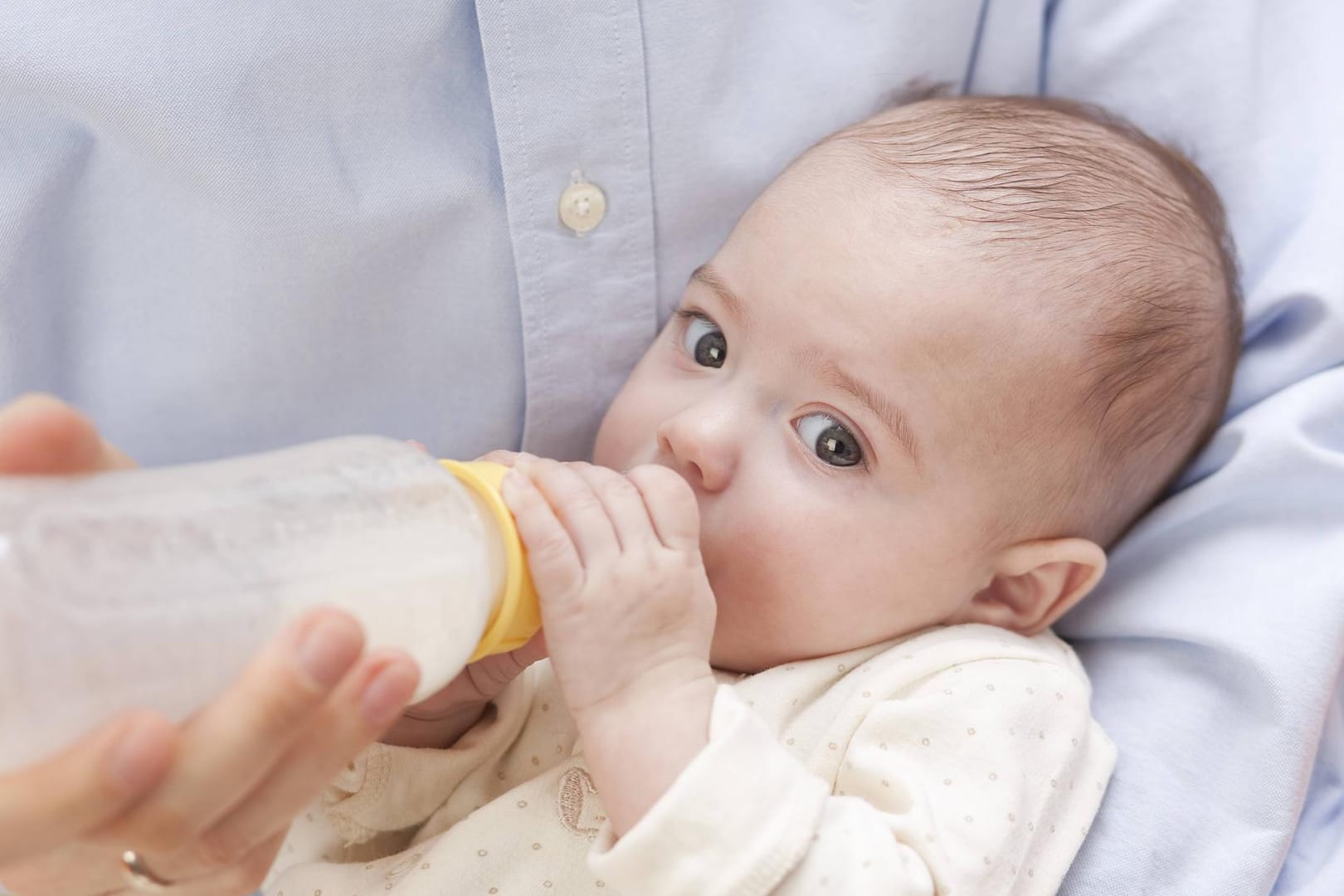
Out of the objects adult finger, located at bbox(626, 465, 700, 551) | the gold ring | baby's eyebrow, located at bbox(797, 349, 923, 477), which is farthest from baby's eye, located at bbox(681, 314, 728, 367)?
the gold ring

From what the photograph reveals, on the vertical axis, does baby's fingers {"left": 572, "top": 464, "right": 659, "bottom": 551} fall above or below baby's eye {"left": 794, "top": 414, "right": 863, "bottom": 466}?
above

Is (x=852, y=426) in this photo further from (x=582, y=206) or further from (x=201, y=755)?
(x=201, y=755)

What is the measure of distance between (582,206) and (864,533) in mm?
462

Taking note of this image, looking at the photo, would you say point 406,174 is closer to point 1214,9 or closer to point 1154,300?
point 1154,300

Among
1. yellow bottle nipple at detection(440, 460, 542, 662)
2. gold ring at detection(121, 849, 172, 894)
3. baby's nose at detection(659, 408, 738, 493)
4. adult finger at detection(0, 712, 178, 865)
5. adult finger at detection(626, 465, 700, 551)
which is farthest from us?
baby's nose at detection(659, 408, 738, 493)

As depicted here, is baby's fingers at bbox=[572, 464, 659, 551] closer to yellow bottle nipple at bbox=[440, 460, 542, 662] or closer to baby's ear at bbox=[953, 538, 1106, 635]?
yellow bottle nipple at bbox=[440, 460, 542, 662]

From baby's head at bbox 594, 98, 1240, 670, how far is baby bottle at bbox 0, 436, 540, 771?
1.04 ft

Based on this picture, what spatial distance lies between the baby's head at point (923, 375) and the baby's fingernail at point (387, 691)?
0.47 metres

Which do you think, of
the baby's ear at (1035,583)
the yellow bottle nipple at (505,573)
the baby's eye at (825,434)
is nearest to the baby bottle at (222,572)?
the yellow bottle nipple at (505,573)

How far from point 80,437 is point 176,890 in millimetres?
336

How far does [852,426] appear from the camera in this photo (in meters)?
1.27

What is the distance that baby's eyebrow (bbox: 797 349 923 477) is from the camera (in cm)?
126

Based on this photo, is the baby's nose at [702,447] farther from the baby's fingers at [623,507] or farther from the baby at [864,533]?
the baby's fingers at [623,507]

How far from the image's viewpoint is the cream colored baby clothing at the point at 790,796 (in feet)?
3.46
